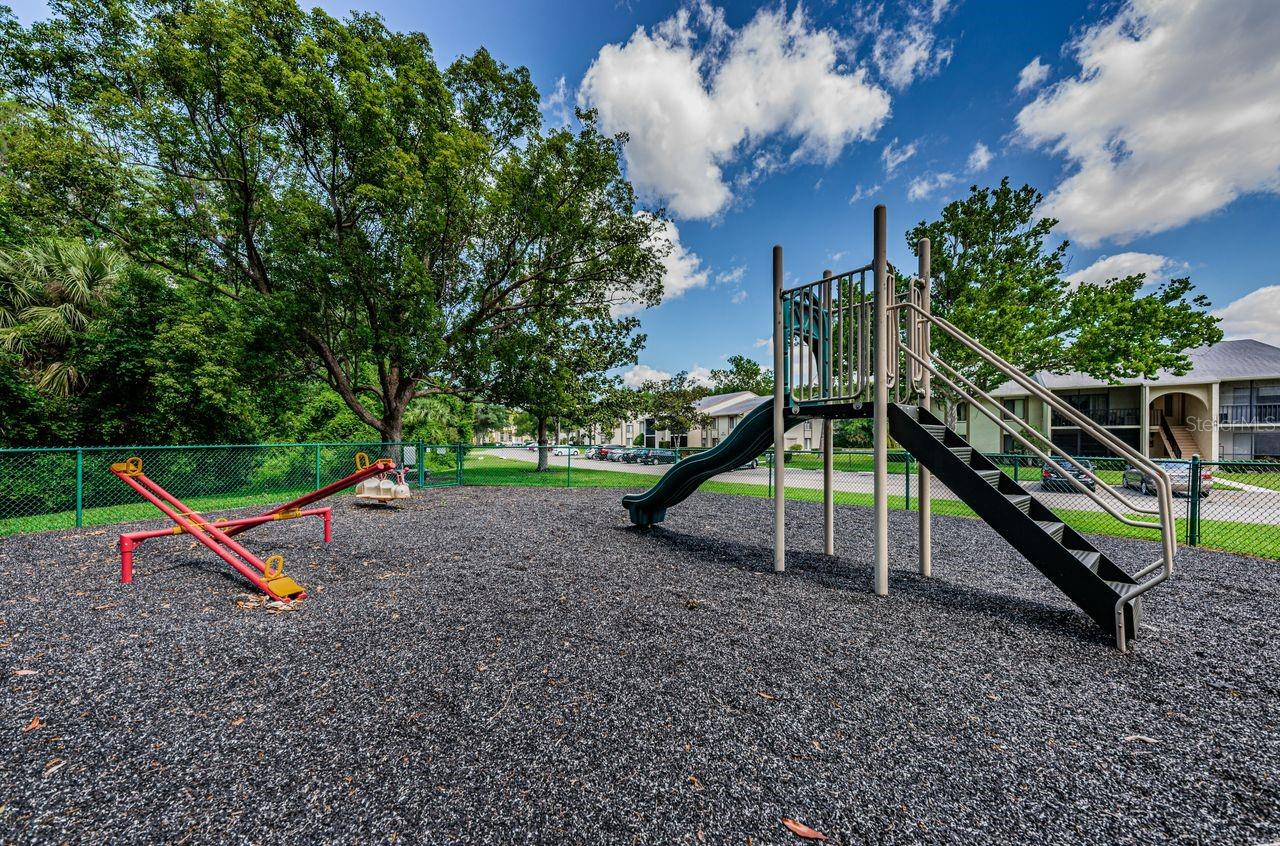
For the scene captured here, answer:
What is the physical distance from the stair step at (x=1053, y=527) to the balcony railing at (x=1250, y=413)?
1035 inches

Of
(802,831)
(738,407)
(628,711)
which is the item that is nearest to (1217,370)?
(738,407)

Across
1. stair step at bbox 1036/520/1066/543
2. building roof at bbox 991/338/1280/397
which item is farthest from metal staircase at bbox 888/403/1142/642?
building roof at bbox 991/338/1280/397

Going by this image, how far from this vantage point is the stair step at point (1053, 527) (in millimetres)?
3531

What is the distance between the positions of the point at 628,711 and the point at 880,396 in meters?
3.39

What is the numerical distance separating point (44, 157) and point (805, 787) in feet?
53.5

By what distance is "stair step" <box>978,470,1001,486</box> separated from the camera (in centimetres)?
376

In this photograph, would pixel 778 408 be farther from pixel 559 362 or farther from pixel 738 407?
pixel 738 407

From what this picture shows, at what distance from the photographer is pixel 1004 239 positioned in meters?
18.5

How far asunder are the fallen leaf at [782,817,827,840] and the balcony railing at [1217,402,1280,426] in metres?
29.8

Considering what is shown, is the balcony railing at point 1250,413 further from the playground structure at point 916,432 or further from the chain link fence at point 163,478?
the chain link fence at point 163,478

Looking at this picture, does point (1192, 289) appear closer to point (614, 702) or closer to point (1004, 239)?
point (1004, 239)

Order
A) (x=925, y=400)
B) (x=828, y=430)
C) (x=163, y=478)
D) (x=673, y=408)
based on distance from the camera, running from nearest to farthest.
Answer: (x=925, y=400), (x=828, y=430), (x=163, y=478), (x=673, y=408)

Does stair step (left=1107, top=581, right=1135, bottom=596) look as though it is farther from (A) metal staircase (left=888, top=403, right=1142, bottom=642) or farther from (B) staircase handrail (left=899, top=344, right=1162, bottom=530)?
(B) staircase handrail (left=899, top=344, right=1162, bottom=530)

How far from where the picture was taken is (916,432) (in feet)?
13.3
